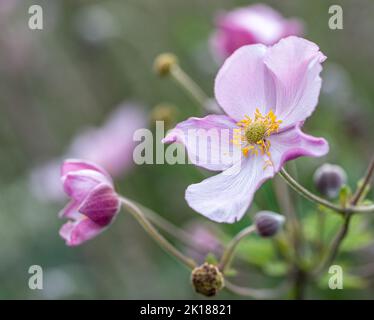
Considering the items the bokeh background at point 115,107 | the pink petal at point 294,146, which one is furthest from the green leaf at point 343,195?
the bokeh background at point 115,107

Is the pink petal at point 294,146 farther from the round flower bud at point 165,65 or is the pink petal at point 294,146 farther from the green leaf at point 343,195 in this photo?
the round flower bud at point 165,65

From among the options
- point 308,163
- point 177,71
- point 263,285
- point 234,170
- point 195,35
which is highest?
point 195,35

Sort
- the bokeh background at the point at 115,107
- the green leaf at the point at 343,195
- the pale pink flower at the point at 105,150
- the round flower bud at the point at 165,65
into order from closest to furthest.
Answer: the green leaf at the point at 343,195
the round flower bud at the point at 165,65
the bokeh background at the point at 115,107
the pale pink flower at the point at 105,150

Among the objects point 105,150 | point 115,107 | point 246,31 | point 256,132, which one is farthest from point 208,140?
point 115,107

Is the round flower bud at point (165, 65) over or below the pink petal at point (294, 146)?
over

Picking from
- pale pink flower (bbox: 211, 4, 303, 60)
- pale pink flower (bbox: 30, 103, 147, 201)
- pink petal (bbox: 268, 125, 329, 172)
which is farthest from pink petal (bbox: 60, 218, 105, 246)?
pale pink flower (bbox: 30, 103, 147, 201)
